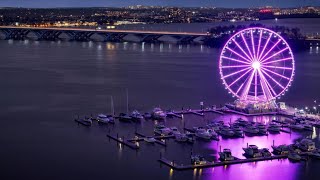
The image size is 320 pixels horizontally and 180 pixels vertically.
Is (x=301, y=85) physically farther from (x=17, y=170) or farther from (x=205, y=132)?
(x=17, y=170)

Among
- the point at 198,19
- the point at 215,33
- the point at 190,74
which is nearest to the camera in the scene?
the point at 190,74

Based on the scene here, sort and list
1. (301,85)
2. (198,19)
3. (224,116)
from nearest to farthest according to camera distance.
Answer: (224,116), (301,85), (198,19)

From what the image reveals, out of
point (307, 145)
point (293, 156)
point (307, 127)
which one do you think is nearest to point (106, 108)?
point (307, 127)

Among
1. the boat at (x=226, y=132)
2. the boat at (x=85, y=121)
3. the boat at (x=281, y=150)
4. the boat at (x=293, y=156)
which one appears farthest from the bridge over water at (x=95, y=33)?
the boat at (x=293, y=156)

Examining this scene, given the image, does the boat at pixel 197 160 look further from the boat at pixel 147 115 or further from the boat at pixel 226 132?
the boat at pixel 147 115

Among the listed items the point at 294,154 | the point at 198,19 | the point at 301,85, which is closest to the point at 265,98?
the point at 294,154

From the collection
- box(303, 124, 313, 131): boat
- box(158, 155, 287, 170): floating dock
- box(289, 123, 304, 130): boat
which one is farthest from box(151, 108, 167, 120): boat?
box(158, 155, 287, 170): floating dock
